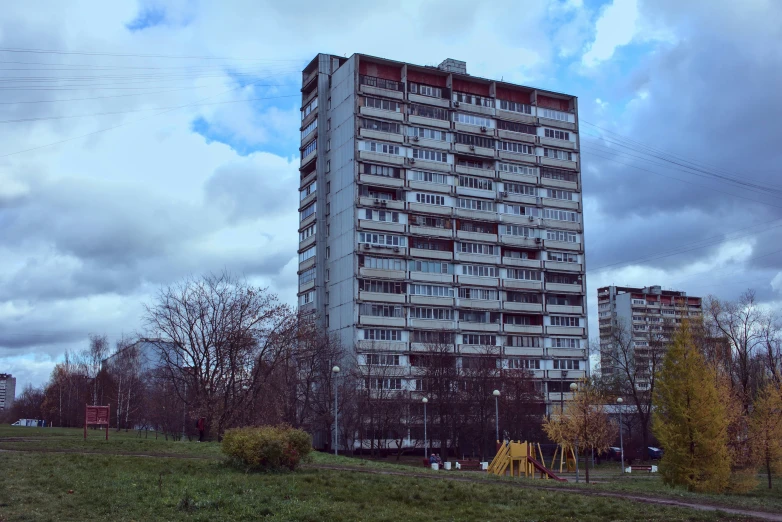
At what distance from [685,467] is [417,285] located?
59.5 meters

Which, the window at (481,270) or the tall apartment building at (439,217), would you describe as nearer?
the tall apartment building at (439,217)

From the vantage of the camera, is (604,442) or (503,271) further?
(503,271)

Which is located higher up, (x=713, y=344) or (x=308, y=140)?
(x=308, y=140)

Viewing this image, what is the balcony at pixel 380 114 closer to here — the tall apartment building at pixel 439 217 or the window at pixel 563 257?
the tall apartment building at pixel 439 217

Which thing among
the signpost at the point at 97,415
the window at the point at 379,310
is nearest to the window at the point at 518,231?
the window at the point at 379,310

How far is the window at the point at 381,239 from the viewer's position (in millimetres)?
87000

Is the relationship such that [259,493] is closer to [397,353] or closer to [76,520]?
[76,520]

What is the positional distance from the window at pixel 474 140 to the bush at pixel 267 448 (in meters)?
74.5

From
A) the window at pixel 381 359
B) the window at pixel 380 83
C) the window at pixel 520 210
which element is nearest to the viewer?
the window at pixel 381 359

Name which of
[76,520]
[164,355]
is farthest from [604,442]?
[76,520]

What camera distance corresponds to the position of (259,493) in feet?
65.0

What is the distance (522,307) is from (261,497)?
260ft

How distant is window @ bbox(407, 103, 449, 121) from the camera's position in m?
93.4

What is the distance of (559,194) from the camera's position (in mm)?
101500
